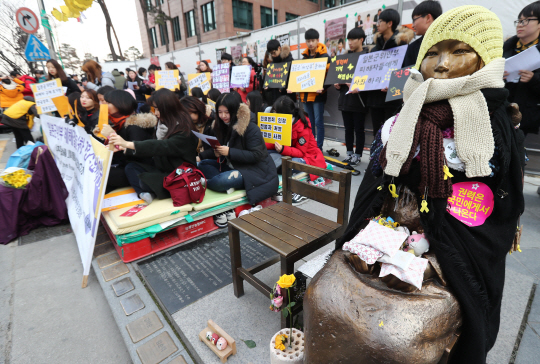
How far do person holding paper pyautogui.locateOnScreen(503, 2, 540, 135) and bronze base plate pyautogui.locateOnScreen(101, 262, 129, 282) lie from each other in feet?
13.4

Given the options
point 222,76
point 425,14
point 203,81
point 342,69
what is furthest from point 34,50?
point 425,14

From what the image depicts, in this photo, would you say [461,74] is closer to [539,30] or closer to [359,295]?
[359,295]

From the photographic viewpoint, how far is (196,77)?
23.9 feet

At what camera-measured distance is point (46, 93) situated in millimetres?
4375

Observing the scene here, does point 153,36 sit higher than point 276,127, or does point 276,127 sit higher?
point 153,36

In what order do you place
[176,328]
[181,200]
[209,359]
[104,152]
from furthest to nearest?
[181,200]
[104,152]
[176,328]
[209,359]

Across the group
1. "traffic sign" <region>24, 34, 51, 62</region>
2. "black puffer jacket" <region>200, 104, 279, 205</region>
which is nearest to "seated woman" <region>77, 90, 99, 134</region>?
"black puffer jacket" <region>200, 104, 279, 205</region>

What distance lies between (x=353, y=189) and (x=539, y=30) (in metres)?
2.55

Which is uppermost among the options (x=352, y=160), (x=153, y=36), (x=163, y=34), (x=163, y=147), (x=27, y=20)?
(x=153, y=36)

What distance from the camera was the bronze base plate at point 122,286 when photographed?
229 centimetres

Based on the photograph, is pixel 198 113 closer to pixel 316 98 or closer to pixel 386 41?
pixel 316 98

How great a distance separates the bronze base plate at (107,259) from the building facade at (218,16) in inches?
910

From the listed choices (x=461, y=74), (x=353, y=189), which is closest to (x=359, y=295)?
(x=461, y=74)

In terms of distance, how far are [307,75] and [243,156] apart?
116 inches
